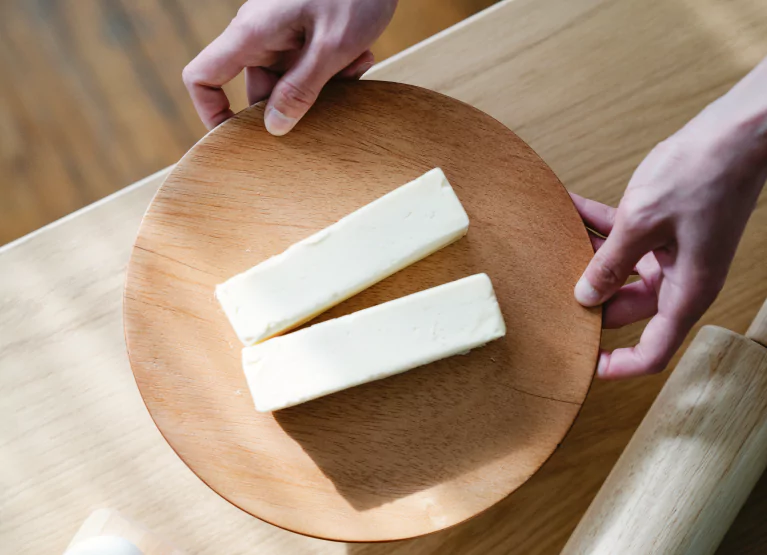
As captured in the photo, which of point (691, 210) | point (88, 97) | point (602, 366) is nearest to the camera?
point (691, 210)

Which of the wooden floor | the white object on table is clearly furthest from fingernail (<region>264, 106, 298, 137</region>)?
the wooden floor

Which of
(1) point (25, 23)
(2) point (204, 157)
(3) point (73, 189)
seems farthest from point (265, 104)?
(1) point (25, 23)

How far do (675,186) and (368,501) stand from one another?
461 mm

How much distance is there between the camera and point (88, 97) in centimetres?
139

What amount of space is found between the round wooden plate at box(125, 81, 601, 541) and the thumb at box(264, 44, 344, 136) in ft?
0.08

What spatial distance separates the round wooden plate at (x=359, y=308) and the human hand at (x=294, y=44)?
1.4 inches

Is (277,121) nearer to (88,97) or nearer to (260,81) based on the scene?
(260,81)

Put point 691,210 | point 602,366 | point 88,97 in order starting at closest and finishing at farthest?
point 691,210
point 602,366
point 88,97

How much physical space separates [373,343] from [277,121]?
28 centimetres

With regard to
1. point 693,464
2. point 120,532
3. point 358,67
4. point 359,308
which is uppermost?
point 358,67

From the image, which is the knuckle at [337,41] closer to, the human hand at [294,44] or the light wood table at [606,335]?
the human hand at [294,44]

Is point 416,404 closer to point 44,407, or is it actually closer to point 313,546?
point 313,546

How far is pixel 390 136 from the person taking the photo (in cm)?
79

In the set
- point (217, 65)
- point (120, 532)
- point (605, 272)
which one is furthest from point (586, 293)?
point (120, 532)
